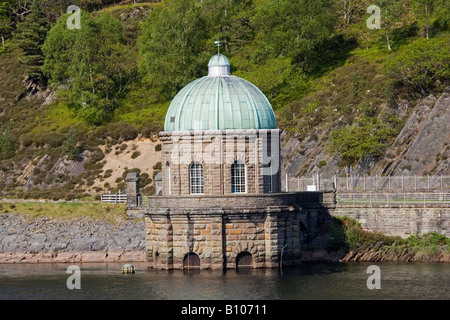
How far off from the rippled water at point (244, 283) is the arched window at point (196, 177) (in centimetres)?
529

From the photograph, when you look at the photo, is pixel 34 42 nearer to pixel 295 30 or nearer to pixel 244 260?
pixel 295 30

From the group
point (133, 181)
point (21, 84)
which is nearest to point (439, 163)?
point (133, 181)

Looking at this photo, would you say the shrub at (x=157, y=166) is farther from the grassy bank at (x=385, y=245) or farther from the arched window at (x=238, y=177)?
the arched window at (x=238, y=177)

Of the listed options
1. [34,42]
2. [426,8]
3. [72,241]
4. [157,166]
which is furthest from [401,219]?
[34,42]

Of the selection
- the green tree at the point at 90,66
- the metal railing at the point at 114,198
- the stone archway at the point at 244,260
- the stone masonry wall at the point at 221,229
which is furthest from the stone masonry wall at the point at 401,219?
the green tree at the point at 90,66

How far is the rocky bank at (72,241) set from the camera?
69.3 meters

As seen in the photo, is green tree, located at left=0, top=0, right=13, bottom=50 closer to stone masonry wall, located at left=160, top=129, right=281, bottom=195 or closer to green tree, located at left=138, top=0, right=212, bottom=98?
green tree, located at left=138, top=0, right=212, bottom=98

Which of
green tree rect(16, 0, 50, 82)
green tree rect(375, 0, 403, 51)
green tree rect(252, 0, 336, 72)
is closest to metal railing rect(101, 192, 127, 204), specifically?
green tree rect(252, 0, 336, 72)

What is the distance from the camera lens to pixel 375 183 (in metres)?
77.3

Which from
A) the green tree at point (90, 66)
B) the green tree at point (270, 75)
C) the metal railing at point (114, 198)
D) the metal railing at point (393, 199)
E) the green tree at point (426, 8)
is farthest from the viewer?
the green tree at point (90, 66)

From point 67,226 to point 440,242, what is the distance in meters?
28.3

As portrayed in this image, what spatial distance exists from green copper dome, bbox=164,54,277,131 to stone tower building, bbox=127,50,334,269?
0.06 m

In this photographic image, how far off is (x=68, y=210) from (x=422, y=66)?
3512cm

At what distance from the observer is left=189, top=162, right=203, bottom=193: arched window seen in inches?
2416
